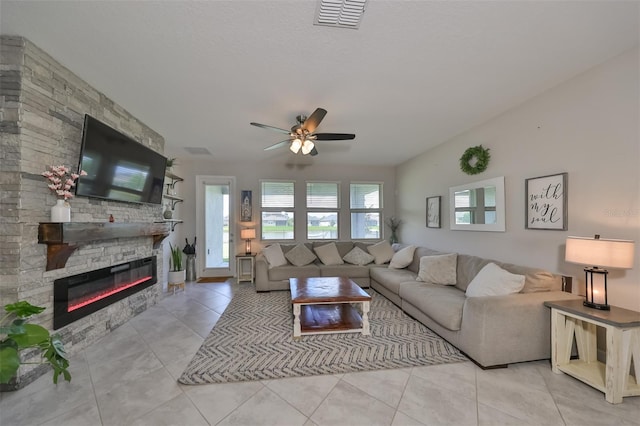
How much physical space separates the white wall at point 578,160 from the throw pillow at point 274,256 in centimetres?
→ 320

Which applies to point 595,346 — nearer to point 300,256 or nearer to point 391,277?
point 391,277

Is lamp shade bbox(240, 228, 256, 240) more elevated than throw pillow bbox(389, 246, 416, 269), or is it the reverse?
lamp shade bbox(240, 228, 256, 240)

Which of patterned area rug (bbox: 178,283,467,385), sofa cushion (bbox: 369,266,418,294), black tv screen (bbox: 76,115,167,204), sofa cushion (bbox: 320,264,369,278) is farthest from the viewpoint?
sofa cushion (bbox: 320,264,369,278)

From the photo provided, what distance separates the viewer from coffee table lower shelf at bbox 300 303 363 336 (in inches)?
109

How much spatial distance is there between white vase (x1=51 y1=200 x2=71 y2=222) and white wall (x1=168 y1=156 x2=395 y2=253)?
332 cm

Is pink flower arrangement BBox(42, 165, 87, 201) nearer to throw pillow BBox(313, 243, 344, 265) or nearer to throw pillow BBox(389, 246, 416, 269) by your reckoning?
throw pillow BBox(313, 243, 344, 265)

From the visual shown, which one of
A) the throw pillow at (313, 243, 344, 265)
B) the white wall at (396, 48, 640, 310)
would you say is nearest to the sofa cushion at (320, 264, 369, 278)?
the throw pillow at (313, 243, 344, 265)

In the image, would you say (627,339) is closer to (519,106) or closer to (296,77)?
(519,106)

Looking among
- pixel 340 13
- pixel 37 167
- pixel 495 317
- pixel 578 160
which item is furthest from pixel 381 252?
pixel 37 167

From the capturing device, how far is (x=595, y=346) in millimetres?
2150

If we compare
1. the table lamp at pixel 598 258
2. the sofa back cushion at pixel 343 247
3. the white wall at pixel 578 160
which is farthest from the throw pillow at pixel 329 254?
the table lamp at pixel 598 258

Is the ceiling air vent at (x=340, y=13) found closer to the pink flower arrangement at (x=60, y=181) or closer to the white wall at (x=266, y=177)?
the pink flower arrangement at (x=60, y=181)

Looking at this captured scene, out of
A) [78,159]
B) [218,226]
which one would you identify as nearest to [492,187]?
[78,159]

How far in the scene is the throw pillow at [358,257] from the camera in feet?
16.0
